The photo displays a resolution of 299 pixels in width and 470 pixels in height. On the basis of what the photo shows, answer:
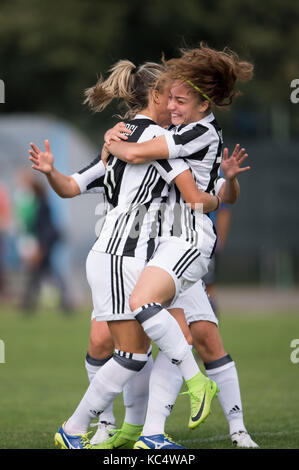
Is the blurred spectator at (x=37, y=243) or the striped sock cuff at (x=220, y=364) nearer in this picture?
the striped sock cuff at (x=220, y=364)

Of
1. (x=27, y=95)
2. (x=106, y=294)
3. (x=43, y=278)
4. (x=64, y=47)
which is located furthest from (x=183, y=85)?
(x=27, y=95)

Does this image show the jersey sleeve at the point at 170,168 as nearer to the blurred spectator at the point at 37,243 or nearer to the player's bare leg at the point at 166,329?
the player's bare leg at the point at 166,329

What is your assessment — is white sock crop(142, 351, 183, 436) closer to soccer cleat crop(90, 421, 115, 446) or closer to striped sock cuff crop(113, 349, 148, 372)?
striped sock cuff crop(113, 349, 148, 372)

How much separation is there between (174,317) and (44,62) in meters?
19.9

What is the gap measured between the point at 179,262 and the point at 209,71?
1.11 meters

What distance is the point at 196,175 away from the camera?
5.54 metres

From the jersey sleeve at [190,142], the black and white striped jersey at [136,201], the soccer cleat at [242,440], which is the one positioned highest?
the jersey sleeve at [190,142]

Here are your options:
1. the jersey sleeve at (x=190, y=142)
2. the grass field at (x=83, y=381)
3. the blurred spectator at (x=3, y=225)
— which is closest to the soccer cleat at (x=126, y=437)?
the grass field at (x=83, y=381)

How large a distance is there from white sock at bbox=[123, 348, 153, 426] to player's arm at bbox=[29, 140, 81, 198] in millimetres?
1141

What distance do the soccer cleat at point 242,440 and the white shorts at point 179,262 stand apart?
42.7 inches

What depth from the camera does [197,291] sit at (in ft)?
19.7

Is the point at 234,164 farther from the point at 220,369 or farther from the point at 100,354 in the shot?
the point at 100,354

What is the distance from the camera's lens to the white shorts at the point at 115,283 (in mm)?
5312

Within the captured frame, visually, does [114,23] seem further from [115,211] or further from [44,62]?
[115,211]
